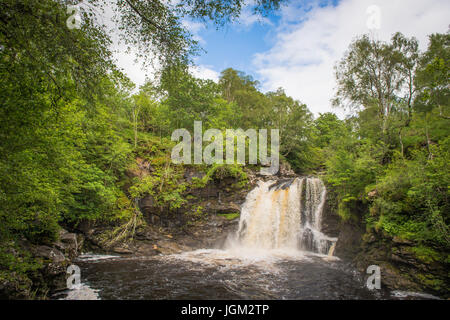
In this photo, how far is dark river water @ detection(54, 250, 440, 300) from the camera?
21.8ft

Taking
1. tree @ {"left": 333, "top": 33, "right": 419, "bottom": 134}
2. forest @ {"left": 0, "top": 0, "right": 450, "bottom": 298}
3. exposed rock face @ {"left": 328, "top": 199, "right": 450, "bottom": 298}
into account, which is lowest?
exposed rock face @ {"left": 328, "top": 199, "right": 450, "bottom": 298}

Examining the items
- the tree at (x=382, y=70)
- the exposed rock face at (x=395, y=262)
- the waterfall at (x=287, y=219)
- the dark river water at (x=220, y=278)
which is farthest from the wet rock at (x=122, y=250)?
the tree at (x=382, y=70)

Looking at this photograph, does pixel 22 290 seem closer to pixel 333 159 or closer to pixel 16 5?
Answer: pixel 16 5

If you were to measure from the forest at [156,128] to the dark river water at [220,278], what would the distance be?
6.71 feet

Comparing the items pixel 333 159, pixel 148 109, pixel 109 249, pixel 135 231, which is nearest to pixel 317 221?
pixel 333 159

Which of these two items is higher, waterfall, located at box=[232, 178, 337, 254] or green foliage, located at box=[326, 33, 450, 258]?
green foliage, located at box=[326, 33, 450, 258]

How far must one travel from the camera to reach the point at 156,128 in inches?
887

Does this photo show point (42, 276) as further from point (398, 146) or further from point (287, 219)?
point (398, 146)

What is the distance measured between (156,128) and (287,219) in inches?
643

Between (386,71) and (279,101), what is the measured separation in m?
11.9

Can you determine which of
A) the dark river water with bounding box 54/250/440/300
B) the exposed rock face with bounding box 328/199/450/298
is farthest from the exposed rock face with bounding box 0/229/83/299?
the exposed rock face with bounding box 328/199/450/298

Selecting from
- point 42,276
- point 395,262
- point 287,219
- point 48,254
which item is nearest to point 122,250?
point 48,254

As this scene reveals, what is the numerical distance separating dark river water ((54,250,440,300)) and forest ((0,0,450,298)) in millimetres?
2045

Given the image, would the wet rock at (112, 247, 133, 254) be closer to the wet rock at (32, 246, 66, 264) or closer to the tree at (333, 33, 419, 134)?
the wet rock at (32, 246, 66, 264)
